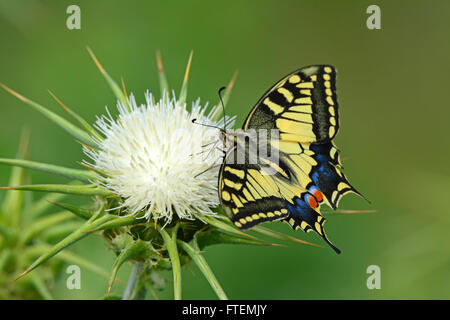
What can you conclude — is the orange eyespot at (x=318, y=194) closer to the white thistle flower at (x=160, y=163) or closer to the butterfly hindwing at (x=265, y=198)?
the butterfly hindwing at (x=265, y=198)

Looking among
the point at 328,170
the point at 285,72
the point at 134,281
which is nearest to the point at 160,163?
the point at 134,281

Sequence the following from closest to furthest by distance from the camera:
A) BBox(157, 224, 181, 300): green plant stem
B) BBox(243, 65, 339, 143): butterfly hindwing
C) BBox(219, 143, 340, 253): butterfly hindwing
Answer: BBox(157, 224, 181, 300): green plant stem → BBox(219, 143, 340, 253): butterfly hindwing → BBox(243, 65, 339, 143): butterfly hindwing

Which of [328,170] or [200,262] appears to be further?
[328,170]

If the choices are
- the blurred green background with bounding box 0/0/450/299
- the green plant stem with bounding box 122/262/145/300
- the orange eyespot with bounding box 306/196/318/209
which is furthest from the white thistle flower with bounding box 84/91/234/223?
the blurred green background with bounding box 0/0/450/299

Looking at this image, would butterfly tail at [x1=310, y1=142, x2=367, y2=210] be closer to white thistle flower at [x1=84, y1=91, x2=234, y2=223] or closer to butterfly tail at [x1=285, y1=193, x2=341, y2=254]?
butterfly tail at [x1=285, y1=193, x2=341, y2=254]

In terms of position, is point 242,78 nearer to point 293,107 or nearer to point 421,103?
point 421,103

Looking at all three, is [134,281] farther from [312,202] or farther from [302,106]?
[302,106]
